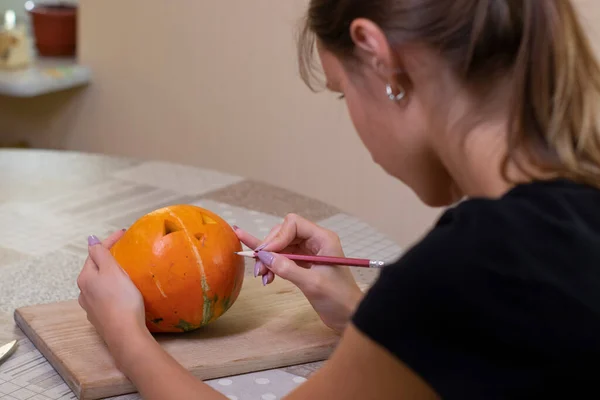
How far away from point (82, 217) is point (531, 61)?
94cm

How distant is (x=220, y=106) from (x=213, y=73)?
11 centimetres

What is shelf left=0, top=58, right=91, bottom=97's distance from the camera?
253 centimetres

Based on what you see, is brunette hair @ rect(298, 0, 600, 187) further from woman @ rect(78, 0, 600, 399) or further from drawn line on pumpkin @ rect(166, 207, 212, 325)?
drawn line on pumpkin @ rect(166, 207, 212, 325)

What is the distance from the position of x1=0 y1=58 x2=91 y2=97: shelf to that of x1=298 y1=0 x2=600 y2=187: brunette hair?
2.00 metres

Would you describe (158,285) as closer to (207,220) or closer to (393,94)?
(207,220)

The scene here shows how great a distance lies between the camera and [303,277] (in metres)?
1.04

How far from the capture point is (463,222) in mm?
649

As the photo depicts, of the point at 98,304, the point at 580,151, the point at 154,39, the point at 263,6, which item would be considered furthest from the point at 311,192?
the point at 580,151

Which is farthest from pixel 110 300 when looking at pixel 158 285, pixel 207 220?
pixel 207 220

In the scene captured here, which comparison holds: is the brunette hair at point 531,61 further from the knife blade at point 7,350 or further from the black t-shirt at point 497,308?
the knife blade at point 7,350

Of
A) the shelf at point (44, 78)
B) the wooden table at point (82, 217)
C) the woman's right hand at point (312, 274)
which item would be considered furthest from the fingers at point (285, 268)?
the shelf at point (44, 78)

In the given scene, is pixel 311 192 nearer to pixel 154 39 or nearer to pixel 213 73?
pixel 213 73

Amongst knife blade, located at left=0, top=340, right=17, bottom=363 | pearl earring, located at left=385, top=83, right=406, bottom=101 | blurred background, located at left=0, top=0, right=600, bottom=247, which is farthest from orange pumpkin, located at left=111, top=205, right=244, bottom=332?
blurred background, located at left=0, top=0, right=600, bottom=247

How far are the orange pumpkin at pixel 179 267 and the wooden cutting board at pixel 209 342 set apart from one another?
37 millimetres
